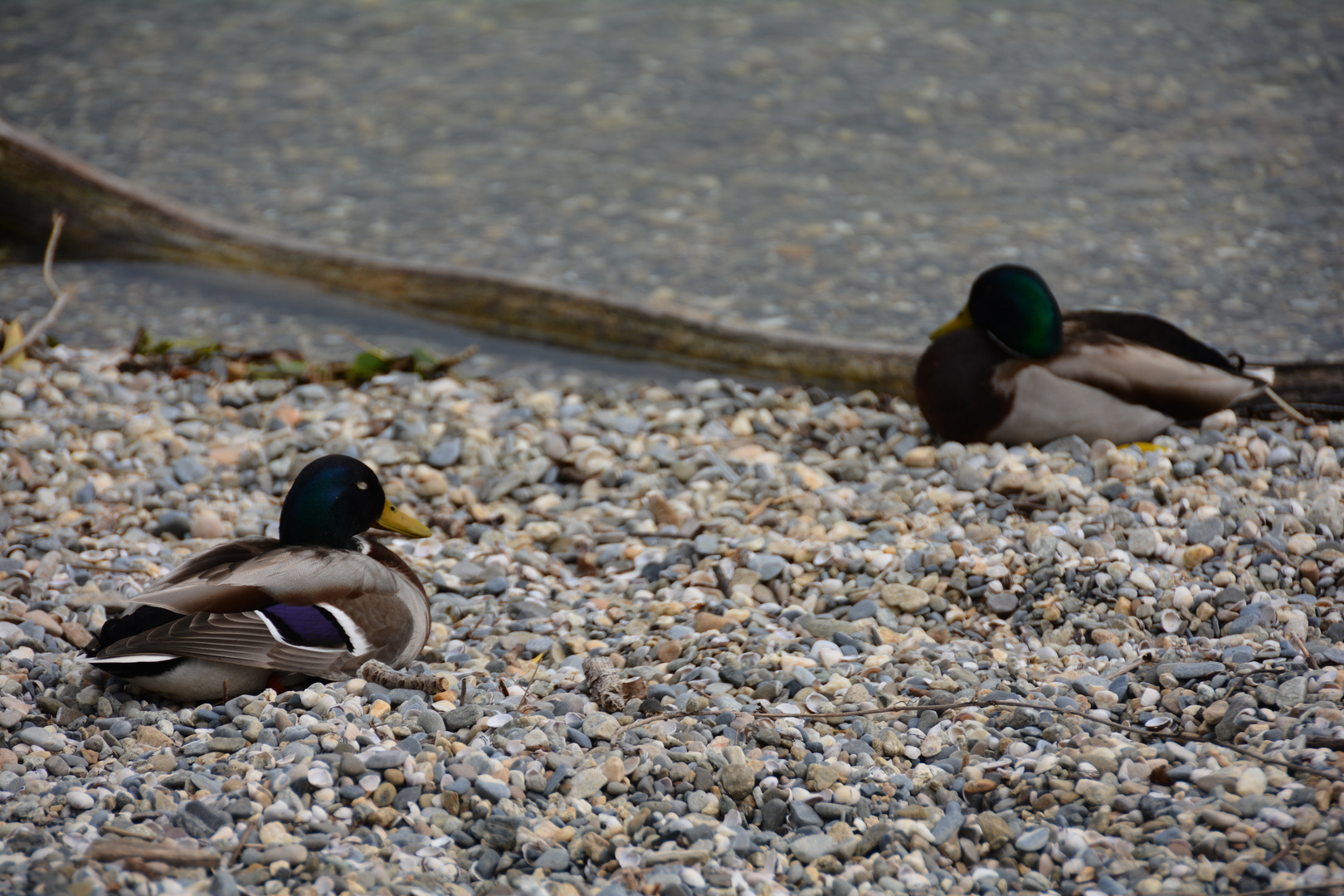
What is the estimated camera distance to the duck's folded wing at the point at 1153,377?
4.17 metres

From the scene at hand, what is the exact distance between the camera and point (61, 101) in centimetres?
887

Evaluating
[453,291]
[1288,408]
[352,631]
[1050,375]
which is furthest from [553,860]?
[453,291]

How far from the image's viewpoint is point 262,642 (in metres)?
2.72

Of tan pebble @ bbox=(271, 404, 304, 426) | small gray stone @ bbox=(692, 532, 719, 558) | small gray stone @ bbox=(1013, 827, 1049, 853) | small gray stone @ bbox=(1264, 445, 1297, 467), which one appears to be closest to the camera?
small gray stone @ bbox=(1013, 827, 1049, 853)

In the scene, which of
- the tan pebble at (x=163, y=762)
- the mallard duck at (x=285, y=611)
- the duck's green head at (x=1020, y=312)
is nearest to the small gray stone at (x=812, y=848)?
the mallard duck at (x=285, y=611)

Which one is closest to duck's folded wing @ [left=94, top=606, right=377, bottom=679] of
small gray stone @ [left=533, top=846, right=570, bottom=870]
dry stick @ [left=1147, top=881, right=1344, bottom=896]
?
small gray stone @ [left=533, top=846, right=570, bottom=870]

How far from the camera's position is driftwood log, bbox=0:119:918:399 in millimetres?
4996

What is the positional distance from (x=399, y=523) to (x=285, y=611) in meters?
0.50

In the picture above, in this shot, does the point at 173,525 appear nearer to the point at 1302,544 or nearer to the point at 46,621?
the point at 46,621

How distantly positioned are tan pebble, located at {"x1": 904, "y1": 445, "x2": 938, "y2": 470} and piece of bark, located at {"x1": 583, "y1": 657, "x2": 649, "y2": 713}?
164 cm

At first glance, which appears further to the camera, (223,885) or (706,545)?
(706,545)

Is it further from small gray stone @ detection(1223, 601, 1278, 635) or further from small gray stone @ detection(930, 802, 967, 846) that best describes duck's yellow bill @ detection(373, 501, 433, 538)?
small gray stone @ detection(1223, 601, 1278, 635)

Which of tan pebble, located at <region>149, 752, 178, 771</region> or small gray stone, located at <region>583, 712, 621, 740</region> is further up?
small gray stone, located at <region>583, 712, 621, 740</region>

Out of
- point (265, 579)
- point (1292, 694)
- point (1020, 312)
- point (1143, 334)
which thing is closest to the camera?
point (1292, 694)
